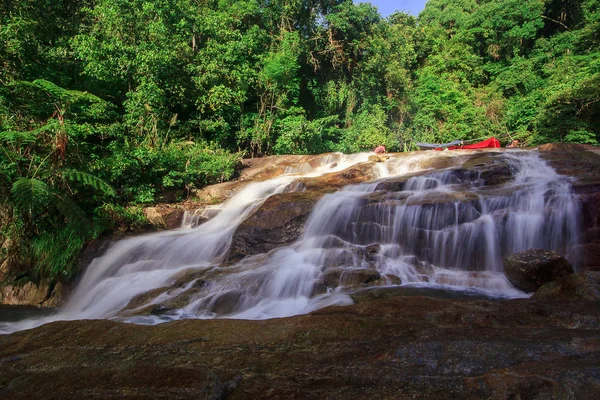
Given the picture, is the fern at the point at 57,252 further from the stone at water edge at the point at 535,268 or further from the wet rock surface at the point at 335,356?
the stone at water edge at the point at 535,268

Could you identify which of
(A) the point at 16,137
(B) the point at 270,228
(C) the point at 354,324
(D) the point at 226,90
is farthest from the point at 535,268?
(D) the point at 226,90

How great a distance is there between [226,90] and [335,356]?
14.8 metres

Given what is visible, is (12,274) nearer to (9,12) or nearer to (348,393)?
(9,12)

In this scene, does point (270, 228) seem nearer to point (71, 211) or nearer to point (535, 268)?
point (71, 211)

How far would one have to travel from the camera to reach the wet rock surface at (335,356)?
225 cm

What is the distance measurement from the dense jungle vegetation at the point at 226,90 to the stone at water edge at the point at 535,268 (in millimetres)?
8125

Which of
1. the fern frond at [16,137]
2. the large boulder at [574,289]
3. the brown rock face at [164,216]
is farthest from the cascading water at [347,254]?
the fern frond at [16,137]

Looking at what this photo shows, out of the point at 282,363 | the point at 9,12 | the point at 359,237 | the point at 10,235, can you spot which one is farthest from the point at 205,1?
the point at 282,363

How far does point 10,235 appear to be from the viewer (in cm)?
870

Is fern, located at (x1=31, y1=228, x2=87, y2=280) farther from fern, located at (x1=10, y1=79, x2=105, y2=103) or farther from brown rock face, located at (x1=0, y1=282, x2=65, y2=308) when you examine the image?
fern, located at (x1=10, y1=79, x2=105, y2=103)

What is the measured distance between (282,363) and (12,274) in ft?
28.4

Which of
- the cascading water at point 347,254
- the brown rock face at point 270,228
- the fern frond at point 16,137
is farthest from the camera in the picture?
the brown rock face at point 270,228

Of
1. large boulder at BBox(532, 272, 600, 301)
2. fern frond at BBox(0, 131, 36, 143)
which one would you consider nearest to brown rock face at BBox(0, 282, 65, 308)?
fern frond at BBox(0, 131, 36, 143)

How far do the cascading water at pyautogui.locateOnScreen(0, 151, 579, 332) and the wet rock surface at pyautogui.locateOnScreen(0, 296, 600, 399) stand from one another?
71.0 inches
